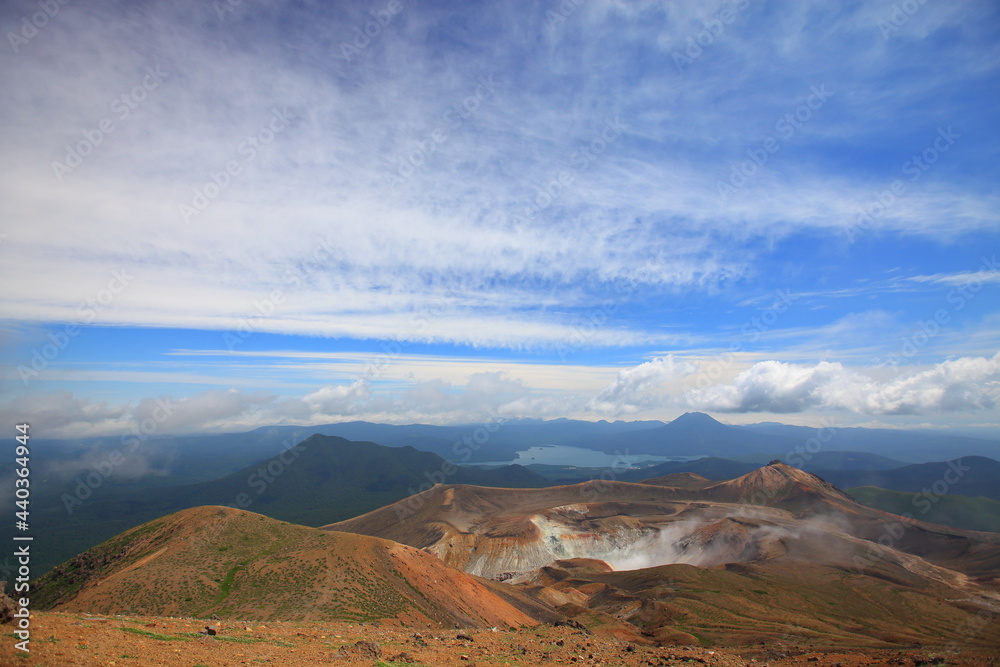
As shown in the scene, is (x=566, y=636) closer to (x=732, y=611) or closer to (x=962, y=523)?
(x=732, y=611)

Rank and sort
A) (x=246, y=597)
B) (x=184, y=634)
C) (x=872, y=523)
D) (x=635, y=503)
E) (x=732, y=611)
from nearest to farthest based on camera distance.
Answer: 1. (x=184, y=634)
2. (x=246, y=597)
3. (x=732, y=611)
4. (x=872, y=523)
5. (x=635, y=503)

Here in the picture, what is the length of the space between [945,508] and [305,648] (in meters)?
263

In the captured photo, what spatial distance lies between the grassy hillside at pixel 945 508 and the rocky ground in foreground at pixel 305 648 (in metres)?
214

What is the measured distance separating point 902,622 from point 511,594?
58778 mm

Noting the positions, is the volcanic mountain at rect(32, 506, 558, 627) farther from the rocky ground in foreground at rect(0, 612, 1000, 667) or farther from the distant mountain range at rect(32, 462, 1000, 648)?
the rocky ground in foreground at rect(0, 612, 1000, 667)

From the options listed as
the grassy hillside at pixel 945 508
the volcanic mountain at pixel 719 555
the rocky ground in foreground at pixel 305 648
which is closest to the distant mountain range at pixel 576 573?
the volcanic mountain at pixel 719 555

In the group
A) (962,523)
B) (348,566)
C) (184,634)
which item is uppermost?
(184,634)

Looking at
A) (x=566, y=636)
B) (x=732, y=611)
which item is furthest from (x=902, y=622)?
(x=566, y=636)

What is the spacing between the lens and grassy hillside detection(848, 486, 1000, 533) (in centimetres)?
17538

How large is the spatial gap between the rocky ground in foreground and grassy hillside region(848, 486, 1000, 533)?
704 feet

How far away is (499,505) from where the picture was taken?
15400 cm

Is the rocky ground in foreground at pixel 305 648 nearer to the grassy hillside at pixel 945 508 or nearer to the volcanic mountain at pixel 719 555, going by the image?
the volcanic mountain at pixel 719 555

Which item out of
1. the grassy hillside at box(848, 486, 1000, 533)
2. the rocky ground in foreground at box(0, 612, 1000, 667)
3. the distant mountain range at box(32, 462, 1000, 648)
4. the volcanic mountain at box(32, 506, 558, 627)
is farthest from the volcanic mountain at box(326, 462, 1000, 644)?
the grassy hillside at box(848, 486, 1000, 533)

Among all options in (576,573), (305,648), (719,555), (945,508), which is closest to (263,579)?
(305,648)
